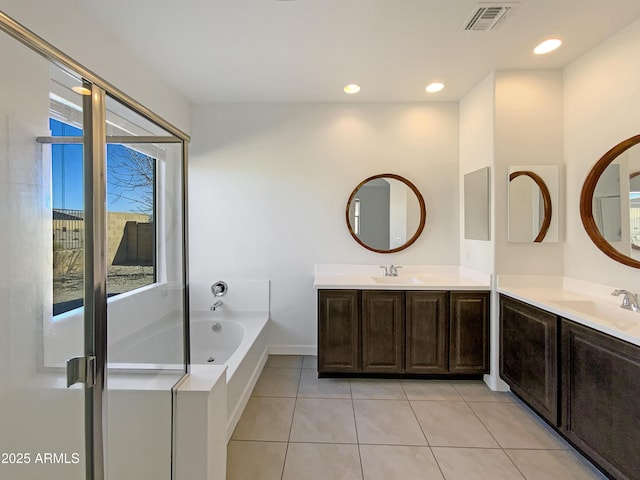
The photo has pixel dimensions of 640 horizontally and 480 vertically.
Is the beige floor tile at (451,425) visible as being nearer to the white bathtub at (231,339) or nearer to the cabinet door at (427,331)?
the cabinet door at (427,331)

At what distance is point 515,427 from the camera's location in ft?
7.36

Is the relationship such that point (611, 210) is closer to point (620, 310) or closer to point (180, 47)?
point (620, 310)

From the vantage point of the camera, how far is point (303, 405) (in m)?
2.49

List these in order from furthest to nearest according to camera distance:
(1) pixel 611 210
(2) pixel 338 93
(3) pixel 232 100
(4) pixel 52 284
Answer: (3) pixel 232 100 < (2) pixel 338 93 < (1) pixel 611 210 < (4) pixel 52 284

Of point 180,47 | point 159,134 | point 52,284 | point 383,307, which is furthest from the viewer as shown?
point 383,307

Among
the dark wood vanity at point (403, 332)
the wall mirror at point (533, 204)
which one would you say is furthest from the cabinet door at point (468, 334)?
the wall mirror at point (533, 204)

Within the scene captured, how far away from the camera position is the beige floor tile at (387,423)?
211 cm

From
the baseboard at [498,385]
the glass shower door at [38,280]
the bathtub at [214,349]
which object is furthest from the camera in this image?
the baseboard at [498,385]

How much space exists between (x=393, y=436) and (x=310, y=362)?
130 centimetres

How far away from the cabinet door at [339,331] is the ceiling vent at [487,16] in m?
2.13

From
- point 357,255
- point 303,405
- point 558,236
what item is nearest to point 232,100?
point 357,255

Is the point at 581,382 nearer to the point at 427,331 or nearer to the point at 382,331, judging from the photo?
the point at 427,331

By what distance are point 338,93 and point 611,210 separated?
7.93 ft

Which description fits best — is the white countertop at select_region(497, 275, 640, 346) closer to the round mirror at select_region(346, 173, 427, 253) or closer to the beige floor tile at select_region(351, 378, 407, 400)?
the round mirror at select_region(346, 173, 427, 253)
